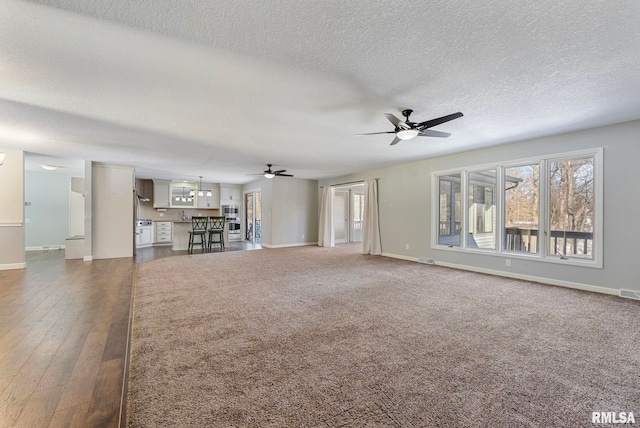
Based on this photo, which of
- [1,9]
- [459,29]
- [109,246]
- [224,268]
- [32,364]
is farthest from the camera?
[109,246]

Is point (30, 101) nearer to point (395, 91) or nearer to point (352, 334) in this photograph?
point (395, 91)

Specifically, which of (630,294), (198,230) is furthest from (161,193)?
(630,294)

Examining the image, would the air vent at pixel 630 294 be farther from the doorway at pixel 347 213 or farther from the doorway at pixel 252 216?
the doorway at pixel 252 216

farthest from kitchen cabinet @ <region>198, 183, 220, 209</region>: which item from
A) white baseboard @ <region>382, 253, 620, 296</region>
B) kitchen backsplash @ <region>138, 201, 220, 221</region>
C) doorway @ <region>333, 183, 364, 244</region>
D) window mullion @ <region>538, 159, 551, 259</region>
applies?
window mullion @ <region>538, 159, 551, 259</region>

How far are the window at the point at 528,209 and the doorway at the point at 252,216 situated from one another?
6936mm

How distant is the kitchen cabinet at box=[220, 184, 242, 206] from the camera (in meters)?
11.2

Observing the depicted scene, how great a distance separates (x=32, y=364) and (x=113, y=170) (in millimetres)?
6328

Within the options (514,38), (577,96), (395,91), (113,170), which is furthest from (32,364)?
(113,170)

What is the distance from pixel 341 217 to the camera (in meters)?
10.8

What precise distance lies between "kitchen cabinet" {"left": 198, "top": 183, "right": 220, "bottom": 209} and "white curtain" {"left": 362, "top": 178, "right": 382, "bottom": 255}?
21.0 feet

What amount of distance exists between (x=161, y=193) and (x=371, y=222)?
7755 millimetres

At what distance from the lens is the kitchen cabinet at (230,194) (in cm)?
1124

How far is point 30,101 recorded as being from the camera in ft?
10.0

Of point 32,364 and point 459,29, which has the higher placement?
point 459,29
